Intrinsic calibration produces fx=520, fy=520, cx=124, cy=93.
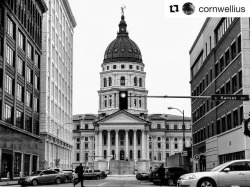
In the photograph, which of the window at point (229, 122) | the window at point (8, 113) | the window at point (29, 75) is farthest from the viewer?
the window at point (29, 75)

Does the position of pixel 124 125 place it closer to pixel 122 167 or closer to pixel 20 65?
pixel 122 167

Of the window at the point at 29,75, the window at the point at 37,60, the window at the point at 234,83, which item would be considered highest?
the window at the point at 37,60

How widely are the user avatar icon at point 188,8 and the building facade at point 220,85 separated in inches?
995

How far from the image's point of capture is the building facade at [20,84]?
181 feet

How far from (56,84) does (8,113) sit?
105 feet

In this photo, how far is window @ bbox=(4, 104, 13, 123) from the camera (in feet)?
183

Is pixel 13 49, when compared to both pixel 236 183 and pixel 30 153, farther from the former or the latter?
pixel 236 183

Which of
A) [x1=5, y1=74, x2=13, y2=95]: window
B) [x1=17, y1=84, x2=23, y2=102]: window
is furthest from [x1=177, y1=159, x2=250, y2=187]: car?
[x1=17, y1=84, x2=23, y2=102]: window

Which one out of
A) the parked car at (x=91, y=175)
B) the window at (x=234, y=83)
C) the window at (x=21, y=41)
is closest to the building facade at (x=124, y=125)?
the parked car at (x=91, y=175)

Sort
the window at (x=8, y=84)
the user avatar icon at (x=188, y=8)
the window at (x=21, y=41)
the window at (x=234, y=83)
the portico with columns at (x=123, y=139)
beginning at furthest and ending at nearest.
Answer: the portico with columns at (x=123, y=139) → the window at (x=21, y=41) → the window at (x=8, y=84) → the window at (x=234, y=83) → the user avatar icon at (x=188, y=8)

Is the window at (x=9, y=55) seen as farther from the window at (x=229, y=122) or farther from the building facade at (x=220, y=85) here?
the window at (x=229, y=122)

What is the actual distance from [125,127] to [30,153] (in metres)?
93.4

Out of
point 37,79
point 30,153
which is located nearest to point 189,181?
point 30,153

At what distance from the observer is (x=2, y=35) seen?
5409cm
